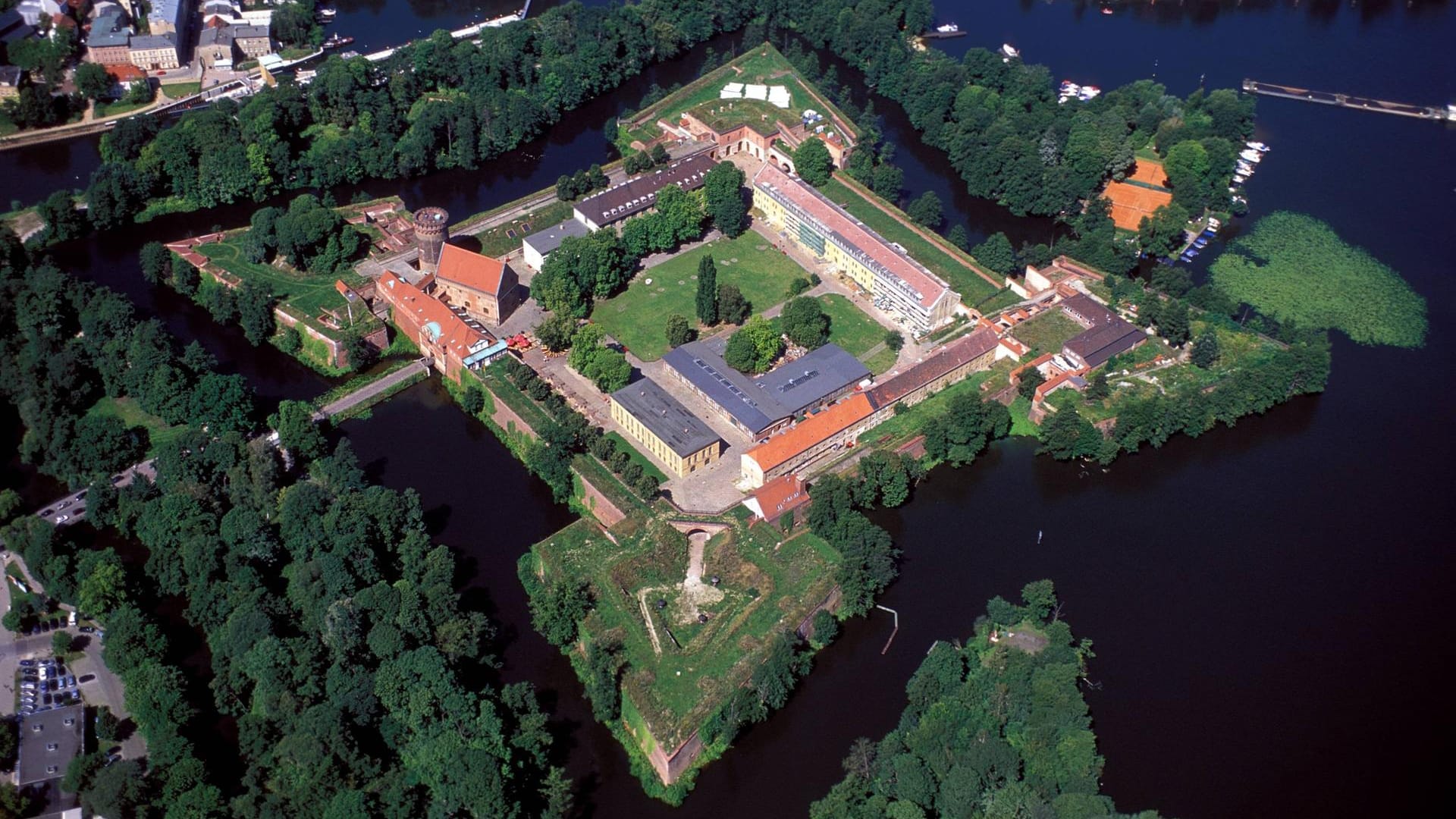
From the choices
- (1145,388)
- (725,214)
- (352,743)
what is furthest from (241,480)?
(1145,388)

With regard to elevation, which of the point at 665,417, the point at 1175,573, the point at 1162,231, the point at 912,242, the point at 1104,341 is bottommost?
the point at 1175,573

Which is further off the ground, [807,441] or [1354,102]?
[807,441]

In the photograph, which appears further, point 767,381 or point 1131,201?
point 1131,201

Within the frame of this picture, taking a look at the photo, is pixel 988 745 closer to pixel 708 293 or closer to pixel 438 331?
pixel 708 293

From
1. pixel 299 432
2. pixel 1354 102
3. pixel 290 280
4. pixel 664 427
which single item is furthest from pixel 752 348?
pixel 1354 102

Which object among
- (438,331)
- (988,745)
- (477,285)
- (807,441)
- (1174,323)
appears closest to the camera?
(988,745)

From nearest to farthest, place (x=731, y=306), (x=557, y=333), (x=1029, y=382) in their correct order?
1. (x=1029, y=382)
2. (x=557, y=333)
3. (x=731, y=306)

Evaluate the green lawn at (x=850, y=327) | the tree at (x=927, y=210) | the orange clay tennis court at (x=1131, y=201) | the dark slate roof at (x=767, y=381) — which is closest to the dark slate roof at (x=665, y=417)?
the dark slate roof at (x=767, y=381)

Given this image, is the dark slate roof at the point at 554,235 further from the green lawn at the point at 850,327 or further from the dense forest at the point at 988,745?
the dense forest at the point at 988,745
